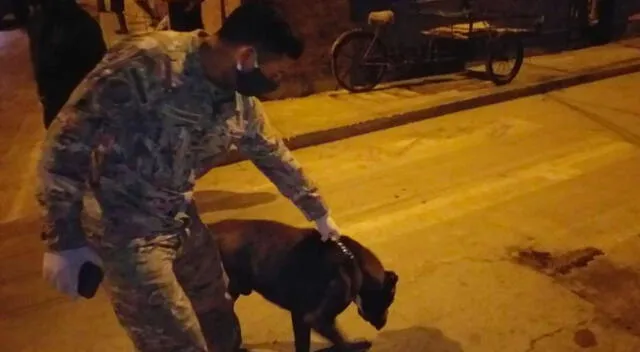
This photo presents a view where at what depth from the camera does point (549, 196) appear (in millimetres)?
6098

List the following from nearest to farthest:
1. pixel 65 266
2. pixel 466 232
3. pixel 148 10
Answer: pixel 65 266 → pixel 466 232 → pixel 148 10

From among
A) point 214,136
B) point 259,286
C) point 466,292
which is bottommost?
point 466,292

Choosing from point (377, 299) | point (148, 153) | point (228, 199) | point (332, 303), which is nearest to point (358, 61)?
point (228, 199)

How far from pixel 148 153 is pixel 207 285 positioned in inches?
30.9

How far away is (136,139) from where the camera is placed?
2.45 m

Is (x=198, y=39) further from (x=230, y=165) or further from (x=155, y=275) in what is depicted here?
(x=230, y=165)

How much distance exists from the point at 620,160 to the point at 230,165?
3636 mm

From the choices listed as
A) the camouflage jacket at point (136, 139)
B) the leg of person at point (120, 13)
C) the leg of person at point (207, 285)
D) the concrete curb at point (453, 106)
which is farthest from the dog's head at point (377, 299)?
the leg of person at point (120, 13)

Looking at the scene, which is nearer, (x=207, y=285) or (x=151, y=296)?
(x=151, y=296)

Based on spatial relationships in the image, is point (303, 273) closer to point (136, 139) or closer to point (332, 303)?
point (332, 303)

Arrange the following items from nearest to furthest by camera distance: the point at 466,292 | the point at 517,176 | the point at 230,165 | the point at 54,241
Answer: the point at 54,241 < the point at 466,292 < the point at 517,176 < the point at 230,165

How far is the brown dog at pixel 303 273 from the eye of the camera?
337 centimetres

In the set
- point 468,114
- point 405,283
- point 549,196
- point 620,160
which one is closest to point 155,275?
point 405,283

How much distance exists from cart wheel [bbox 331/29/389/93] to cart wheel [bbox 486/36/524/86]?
→ 1354mm
